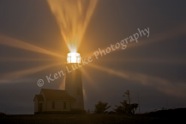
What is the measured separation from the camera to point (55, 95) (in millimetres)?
58562

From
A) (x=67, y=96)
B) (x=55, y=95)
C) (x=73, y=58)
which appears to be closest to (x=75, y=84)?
(x=67, y=96)

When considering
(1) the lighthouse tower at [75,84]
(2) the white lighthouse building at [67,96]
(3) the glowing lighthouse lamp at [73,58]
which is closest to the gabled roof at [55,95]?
(2) the white lighthouse building at [67,96]

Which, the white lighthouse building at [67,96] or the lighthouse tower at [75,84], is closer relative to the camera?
the white lighthouse building at [67,96]

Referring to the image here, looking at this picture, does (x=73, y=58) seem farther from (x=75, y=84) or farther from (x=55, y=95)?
(x=55, y=95)

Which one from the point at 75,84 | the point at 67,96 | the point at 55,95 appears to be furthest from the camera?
the point at 75,84

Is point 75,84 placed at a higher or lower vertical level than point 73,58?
lower

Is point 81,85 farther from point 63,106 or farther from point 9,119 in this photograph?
point 9,119

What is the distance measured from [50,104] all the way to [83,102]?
6.45 m

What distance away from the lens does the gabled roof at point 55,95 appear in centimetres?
5779

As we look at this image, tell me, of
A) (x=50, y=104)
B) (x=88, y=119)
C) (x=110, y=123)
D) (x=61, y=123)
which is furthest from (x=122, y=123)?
(x=50, y=104)

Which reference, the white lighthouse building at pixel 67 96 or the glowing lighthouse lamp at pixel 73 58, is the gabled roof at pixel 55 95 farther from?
the glowing lighthouse lamp at pixel 73 58

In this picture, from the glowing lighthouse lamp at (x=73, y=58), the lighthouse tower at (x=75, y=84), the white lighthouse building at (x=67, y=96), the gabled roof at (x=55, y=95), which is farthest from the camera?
the glowing lighthouse lamp at (x=73, y=58)

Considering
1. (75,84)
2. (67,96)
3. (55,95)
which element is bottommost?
(67,96)

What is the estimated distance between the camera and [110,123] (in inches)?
1373
